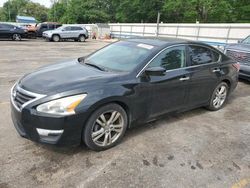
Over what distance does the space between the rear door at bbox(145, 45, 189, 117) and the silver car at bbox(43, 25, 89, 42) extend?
20058 millimetres

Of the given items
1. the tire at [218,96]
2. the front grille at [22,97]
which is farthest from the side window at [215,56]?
the front grille at [22,97]

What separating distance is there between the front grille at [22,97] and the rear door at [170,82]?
1643 millimetres

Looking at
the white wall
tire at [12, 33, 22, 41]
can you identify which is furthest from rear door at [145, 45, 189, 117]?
tire at [12, 33, 22, 41]

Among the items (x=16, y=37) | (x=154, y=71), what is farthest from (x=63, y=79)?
(x=16, y=37)

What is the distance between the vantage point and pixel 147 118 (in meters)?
3.77

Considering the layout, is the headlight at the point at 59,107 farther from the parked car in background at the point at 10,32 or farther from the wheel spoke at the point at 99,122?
the parked car in background at the point at 10,32

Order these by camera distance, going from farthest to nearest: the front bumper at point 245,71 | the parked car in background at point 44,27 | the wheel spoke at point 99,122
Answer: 1. the parked car in background at point 44,27
2. the front bumper at point 245,71
3. the wheel spoke at point 99,122

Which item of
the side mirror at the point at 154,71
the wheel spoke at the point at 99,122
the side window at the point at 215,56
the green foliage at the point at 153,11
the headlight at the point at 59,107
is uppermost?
the green foliage at the point at 153,11

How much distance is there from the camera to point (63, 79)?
10.5 ft

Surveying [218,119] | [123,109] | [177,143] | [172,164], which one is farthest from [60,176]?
[218,119]

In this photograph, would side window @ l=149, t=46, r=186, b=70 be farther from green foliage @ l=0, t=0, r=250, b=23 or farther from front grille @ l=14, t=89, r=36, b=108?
green foliage @ l=0, t=0, r=250, b=23

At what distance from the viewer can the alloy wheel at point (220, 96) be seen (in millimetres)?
5012

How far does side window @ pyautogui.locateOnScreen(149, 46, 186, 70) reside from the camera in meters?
3.77

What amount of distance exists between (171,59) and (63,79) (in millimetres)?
1809
